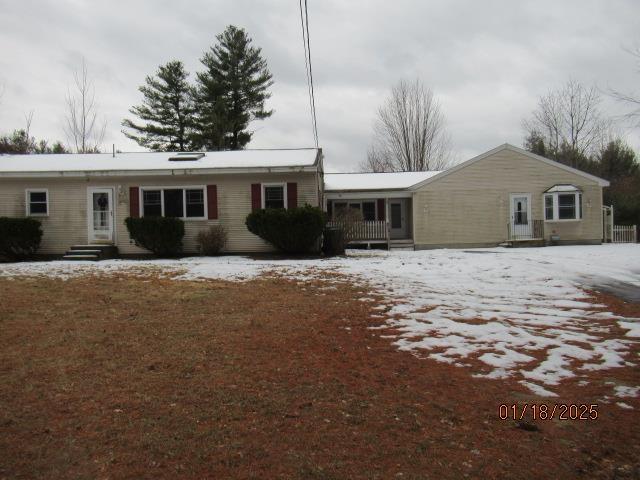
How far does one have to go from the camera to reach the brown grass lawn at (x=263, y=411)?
302 cm

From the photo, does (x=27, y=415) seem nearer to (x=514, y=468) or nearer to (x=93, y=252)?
(x=514, y=468)

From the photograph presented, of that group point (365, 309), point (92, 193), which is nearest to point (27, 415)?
point (365, 309)

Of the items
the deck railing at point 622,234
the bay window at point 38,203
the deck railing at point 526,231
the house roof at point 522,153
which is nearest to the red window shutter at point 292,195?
the house roof at point 522,153

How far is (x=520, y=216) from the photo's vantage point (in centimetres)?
2045

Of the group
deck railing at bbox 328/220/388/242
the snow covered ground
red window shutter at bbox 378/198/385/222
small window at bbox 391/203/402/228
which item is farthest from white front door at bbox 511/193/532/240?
red window shutter at bbox 378/198/385/222

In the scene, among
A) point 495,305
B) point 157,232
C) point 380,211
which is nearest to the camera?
point 495,305

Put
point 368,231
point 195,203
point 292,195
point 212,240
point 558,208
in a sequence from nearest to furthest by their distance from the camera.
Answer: point 212,240 < point 292,195 < point 195,203 < point 558,208 < point 368,231

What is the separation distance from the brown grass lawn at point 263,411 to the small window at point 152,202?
11343 mm

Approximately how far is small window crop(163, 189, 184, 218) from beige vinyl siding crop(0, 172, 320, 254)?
311 mm

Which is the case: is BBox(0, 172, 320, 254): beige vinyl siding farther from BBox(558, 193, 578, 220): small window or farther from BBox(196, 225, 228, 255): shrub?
BBox(558, 193, 578, 220): small window

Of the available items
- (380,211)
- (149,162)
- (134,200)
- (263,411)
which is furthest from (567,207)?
(263,411)

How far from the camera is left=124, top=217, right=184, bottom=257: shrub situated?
16.1 metres

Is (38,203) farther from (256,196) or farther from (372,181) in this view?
(372,181)

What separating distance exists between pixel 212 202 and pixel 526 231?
531 inches
